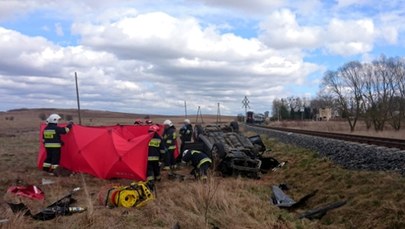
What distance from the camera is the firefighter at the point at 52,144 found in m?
14.6

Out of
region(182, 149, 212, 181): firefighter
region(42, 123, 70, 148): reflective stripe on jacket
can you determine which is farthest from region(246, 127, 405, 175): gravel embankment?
region(42, 123, 70, 148): reflective stripe on jacket

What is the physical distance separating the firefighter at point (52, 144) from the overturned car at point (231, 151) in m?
4.58

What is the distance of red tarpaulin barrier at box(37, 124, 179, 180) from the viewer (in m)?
13.4

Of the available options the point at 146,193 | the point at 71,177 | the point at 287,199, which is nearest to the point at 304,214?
the point at 287,199

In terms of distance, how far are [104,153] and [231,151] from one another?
13.7 feet

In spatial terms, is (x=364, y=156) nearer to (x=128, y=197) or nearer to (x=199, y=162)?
(x=199, y=162)

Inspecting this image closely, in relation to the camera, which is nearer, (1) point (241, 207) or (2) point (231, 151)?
(1) point (241, 207)

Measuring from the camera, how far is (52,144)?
14648mm

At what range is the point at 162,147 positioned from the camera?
1399 centimetres

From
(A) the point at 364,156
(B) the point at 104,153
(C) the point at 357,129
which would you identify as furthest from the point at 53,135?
(C) the point at 357,129

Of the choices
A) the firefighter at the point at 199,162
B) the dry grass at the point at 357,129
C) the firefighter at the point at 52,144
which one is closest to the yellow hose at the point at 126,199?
the firefighter at the point at 199,162

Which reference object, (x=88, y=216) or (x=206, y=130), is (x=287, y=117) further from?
(x=88, y=216)

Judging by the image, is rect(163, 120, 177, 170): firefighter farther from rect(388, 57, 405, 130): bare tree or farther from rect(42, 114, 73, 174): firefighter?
rect(388, 57, 405, 130): bare tree

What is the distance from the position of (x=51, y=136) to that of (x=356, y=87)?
6628cm
